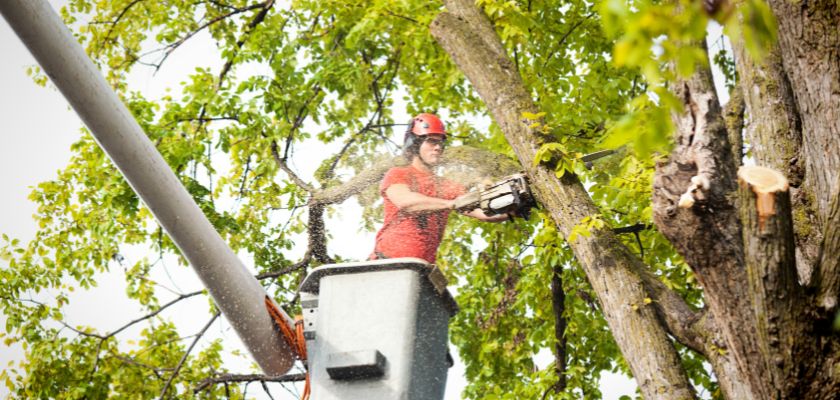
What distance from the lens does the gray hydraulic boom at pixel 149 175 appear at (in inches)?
123

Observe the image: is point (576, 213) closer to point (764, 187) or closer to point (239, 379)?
point (764, 187)

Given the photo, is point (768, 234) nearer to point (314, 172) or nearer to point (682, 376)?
point (682, 376)

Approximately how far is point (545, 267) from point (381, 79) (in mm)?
3132

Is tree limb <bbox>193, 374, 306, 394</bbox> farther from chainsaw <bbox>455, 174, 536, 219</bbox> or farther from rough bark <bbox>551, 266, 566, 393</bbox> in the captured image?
chainsaw <bbox>455, 174, 536, 219</bbox>

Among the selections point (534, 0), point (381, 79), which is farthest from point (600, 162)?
point (381, 79)

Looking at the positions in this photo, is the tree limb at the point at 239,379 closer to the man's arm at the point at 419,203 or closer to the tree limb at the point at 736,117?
the man's arm at the point at 419,203

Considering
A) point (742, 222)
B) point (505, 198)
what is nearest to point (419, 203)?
point (505, 198)

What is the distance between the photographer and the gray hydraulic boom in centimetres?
312

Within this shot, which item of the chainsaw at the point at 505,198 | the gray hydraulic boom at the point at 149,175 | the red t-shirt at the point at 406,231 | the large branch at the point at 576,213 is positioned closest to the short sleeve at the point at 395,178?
the red t-shirt at the point at 406,231

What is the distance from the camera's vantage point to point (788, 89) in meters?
4.30

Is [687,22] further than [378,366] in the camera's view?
No

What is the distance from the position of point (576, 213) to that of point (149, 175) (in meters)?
1.90

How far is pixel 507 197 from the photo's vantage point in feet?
15.7

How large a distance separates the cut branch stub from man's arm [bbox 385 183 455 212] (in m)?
2.13
